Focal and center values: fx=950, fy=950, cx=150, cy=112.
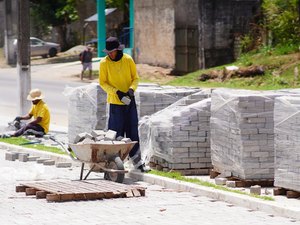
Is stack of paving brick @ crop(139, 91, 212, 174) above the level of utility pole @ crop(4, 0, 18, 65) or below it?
below

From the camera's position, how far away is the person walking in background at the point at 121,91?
13.1m

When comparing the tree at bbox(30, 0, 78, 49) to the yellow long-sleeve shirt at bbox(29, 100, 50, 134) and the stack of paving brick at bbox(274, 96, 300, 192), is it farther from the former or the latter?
the stack of paving brick at bbox(274, 96, 300, 192)

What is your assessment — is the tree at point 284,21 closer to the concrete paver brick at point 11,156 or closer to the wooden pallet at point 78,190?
the concrete paver brick at point 11,156

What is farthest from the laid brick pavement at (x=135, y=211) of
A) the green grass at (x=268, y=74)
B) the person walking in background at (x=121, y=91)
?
the green grass at (x=268, y=74)

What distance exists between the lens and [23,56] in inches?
795

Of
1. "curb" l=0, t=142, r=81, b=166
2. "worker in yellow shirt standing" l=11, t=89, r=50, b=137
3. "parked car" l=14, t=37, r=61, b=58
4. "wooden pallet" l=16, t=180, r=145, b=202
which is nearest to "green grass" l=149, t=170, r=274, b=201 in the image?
"wooden pallet" l=16, t=180, r=145, b=202

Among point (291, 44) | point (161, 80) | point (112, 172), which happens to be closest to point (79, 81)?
point (161, 80)

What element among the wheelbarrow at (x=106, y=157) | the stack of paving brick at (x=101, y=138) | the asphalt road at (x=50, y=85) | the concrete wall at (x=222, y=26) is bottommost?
the asphalt road at (x=50, y=85)

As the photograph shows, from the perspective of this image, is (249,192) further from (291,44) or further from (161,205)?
(291,44)

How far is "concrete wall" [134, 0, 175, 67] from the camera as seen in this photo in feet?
136

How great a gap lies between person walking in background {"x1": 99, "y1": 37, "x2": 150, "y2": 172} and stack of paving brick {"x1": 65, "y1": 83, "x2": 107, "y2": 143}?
189cm

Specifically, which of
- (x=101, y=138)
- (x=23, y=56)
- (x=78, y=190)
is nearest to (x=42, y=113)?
(x=23, y=56)

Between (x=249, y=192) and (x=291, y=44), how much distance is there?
23.9 m

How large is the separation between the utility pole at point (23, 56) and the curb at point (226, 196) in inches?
299
